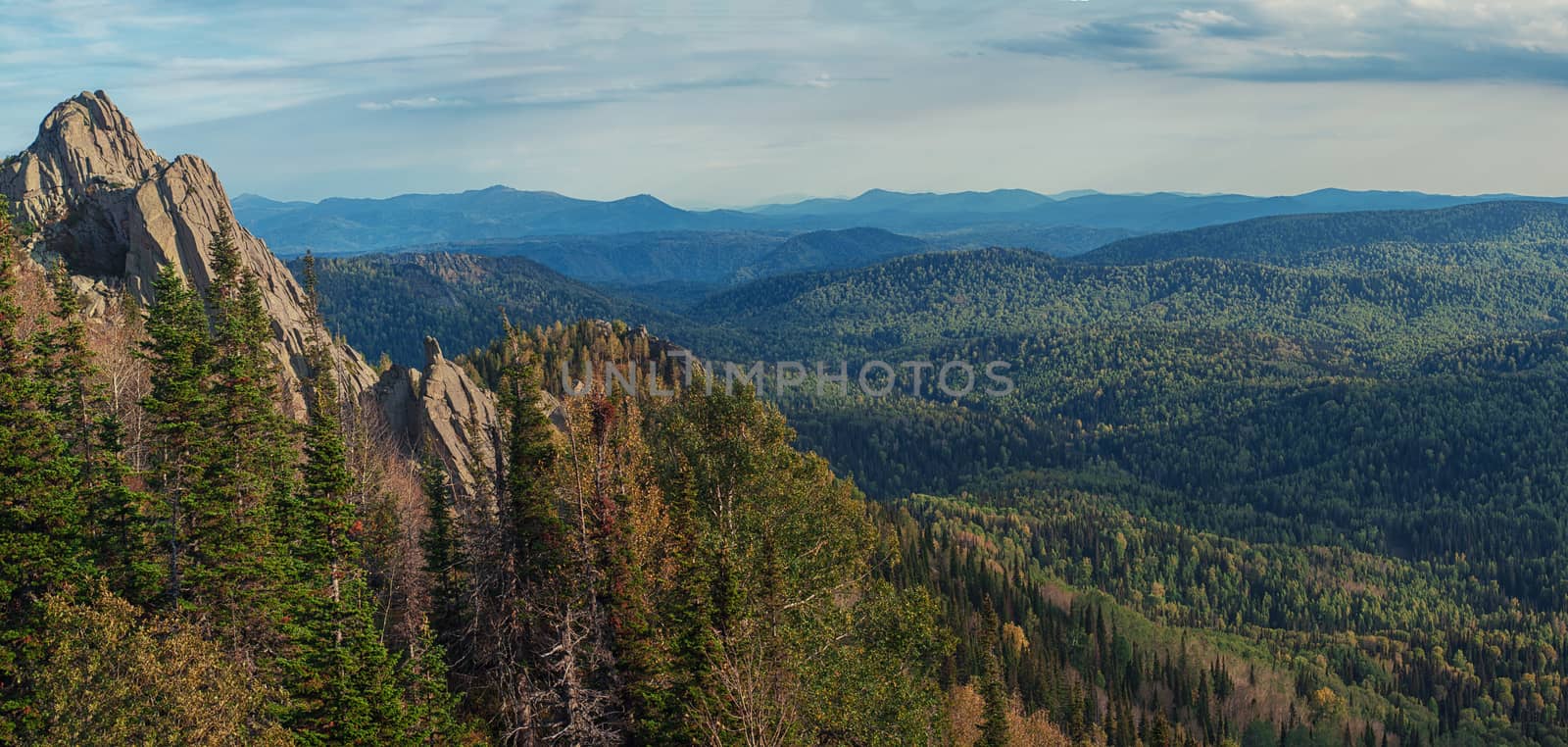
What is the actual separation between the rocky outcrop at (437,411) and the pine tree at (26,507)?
5199cm

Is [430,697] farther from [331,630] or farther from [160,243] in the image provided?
[160,243]

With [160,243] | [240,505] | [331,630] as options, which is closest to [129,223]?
[160,243]

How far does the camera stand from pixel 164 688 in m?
28.1

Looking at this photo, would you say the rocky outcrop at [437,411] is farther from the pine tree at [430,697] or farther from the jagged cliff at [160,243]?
the pine tree at [430,697]

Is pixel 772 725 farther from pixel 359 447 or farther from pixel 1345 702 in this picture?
pixel 1345 702

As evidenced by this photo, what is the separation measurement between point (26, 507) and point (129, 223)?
92104 millimetres

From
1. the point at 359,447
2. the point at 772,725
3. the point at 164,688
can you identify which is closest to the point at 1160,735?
the point at 772,725

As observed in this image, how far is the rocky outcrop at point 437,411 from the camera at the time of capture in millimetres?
93875

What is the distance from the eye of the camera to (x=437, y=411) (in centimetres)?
9631

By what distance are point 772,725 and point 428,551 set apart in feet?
82.4

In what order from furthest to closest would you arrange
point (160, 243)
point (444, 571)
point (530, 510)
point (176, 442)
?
point (160, 243)
point (444, 571)
point (530, 510)
point (176, 442)

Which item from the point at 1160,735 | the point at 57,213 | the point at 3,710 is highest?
the point at 57,213

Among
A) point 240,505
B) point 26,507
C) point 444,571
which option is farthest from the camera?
point 444,571

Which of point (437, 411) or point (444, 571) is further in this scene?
point (437, 411)
